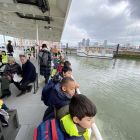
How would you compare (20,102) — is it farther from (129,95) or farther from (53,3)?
(129,95)

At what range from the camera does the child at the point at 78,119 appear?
105 cm

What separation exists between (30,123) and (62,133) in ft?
5.11

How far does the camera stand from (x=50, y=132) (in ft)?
3.65

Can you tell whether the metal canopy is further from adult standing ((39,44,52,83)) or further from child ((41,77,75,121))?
child ((41,77,75,121))

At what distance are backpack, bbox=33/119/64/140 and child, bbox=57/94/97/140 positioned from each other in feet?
0.18

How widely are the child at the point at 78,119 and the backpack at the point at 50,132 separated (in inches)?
2.1

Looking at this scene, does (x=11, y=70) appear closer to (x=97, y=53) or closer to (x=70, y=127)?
(x=70, y=127)

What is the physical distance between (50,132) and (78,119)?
258mm

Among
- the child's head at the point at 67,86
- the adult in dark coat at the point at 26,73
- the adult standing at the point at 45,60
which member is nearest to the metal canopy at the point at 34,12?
the adult standing at the point at 45,60

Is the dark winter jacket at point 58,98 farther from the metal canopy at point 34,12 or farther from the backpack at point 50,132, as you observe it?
the metal canopy at point 34,12

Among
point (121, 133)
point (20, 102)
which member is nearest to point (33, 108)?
point (20, 102)

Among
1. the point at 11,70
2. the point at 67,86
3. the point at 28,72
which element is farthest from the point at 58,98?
the point at 11,70

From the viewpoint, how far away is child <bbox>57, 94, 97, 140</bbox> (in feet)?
3.45

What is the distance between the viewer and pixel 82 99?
Answer: 1.08 metres
